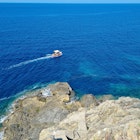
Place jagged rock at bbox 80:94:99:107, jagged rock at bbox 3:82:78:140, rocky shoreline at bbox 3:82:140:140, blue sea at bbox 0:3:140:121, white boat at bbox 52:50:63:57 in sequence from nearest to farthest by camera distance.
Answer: rocky shoreline at bbox 3:82:140:140, jagged rock at bbox 3:82:78:140, jagged rock at bbox 80:94:99:107, blue sea at bbox 0:3:140:121, white boat at bbox 52:50:63:57

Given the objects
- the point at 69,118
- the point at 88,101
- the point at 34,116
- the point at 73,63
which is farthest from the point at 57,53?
the point at 69,118

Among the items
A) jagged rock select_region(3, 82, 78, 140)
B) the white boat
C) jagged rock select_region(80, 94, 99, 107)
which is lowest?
the white boat

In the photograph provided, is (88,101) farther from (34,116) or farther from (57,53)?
(57,53)

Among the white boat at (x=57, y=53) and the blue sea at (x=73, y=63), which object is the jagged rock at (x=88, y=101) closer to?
the blue sea at (x=73, y=63)

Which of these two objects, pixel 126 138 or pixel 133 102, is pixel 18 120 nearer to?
pixel 133 102

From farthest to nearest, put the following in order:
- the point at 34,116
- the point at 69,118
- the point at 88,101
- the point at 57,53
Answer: the point at 57,53, the point at 88,101, the point at 34,116, the point at 69,118

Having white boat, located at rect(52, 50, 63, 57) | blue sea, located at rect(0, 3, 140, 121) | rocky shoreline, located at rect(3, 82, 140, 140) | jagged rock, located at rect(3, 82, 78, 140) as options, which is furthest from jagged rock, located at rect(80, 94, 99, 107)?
white boat, located at rect(52, 50, 63, 57)

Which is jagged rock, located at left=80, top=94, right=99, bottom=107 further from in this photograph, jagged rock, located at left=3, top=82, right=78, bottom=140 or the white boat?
the white boat

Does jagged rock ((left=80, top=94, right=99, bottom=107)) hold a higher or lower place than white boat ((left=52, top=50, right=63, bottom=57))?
higher

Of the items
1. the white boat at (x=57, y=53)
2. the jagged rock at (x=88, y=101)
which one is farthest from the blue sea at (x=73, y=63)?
the jagged rock at (x=88, y=101)
